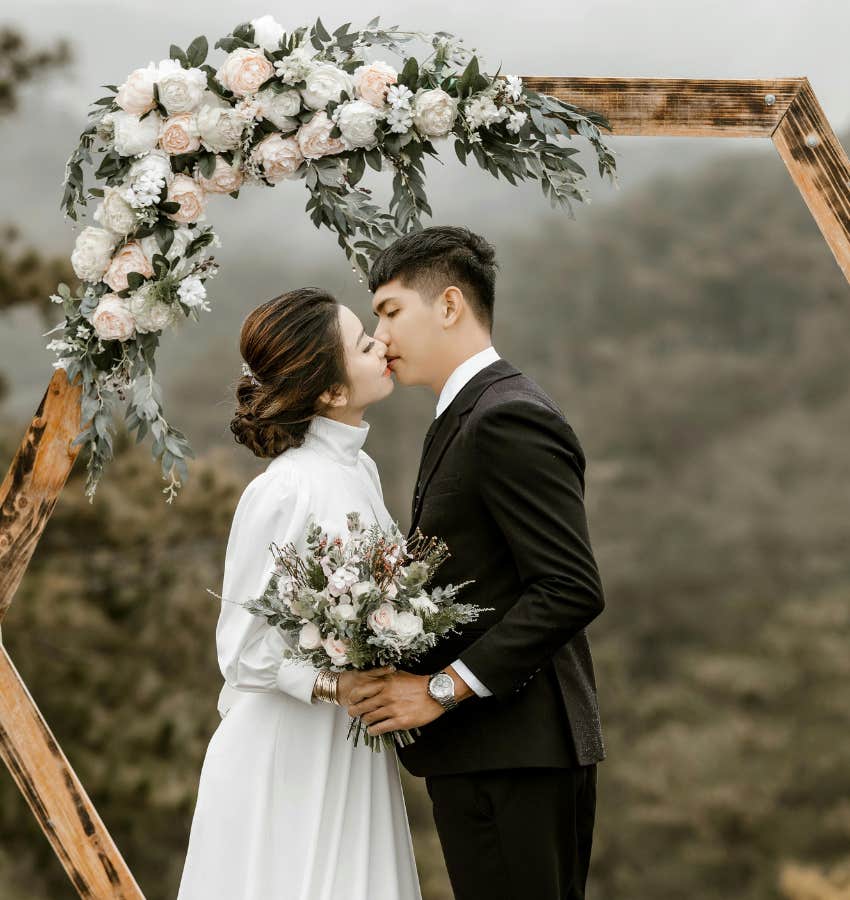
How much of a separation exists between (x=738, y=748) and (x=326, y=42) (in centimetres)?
1003

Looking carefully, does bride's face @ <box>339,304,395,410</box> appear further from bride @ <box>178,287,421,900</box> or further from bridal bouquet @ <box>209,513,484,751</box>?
bridal bouquet @ <box>209,513,484,751</box>

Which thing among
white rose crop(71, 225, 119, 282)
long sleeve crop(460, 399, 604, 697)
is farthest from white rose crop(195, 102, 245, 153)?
long sleeve crop(460, 399, 604, 697)

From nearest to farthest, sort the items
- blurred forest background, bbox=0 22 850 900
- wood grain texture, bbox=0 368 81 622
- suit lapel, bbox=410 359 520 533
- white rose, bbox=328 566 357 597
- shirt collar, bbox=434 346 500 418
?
white rose, bbox=328 566 357 597, suit lapel, bbox=410 359 520 533, shirt collar, bbox=434 346 500 418, wood grain texture, bbox=0 368 81 622, blurred forest background, bbox=0 22 850 900

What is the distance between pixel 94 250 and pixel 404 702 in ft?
5.32

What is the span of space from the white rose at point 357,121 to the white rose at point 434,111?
12 cm

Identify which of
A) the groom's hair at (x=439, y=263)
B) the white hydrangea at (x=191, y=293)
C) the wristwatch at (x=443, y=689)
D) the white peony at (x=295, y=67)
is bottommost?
the wristwatch at (x=443, y=689)

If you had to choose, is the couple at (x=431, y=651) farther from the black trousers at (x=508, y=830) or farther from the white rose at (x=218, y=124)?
the white rose at (x=218, y=124)

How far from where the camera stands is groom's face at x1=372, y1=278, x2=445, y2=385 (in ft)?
10.8

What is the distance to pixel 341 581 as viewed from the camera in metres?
2.72

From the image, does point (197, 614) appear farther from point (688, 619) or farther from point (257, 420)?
point (257, 420)

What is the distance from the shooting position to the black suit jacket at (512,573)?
2.88m

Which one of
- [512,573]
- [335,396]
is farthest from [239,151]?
[512,573]

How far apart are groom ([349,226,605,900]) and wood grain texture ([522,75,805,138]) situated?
1002 millimetres

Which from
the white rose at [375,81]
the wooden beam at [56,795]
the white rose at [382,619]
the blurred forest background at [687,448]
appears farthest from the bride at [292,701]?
the blurred forest background at [687,448]
